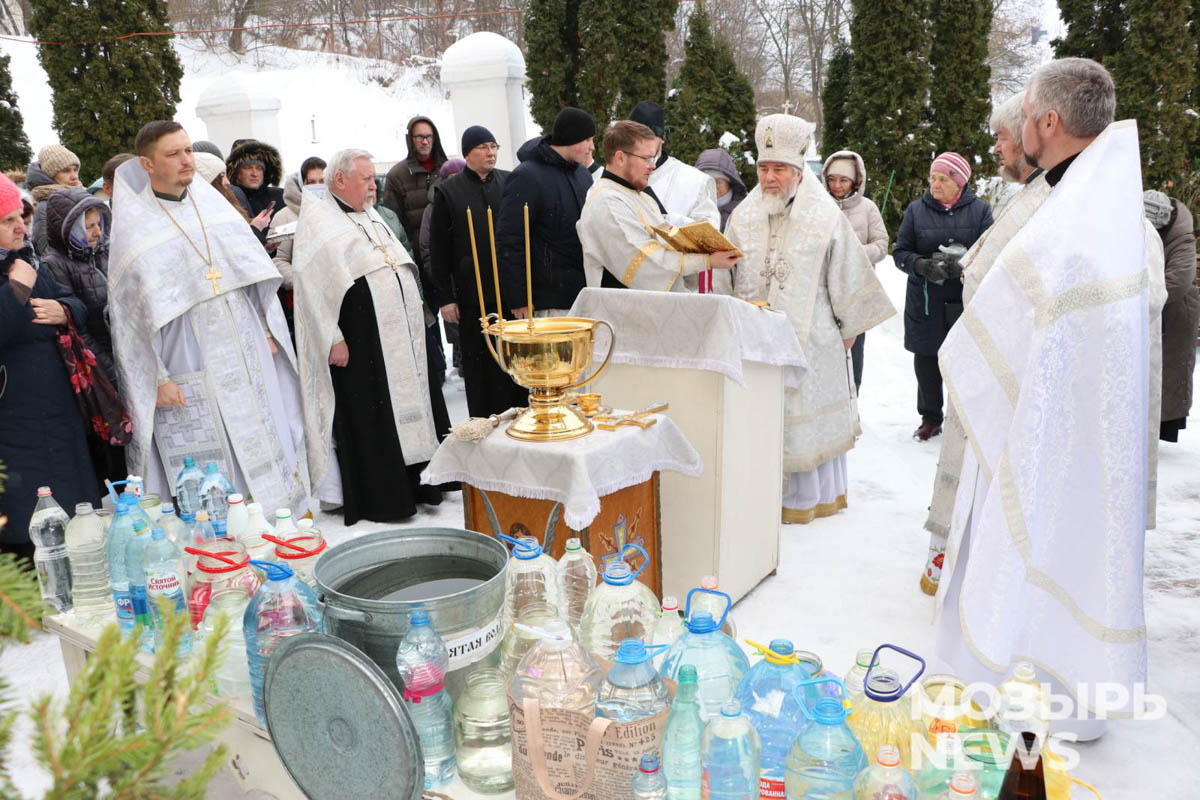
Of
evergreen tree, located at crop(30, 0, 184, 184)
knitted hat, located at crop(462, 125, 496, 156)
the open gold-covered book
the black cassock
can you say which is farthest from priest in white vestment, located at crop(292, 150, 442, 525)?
evergreen tree, located at crop(30, 0, 184, 184)

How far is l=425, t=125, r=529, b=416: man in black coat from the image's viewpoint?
18.6ft

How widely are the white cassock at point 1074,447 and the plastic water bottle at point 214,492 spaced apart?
230 cm

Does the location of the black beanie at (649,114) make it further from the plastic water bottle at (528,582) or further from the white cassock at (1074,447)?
the plastic water bottle at (528,582)

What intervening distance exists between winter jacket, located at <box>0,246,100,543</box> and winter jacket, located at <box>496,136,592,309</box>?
205cm

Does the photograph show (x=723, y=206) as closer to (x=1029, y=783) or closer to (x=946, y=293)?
(x=946, y=293)

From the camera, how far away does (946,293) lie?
19.5 feet

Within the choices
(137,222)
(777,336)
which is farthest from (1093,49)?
(137,222)

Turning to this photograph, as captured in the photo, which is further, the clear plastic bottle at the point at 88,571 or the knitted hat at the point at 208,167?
the knitted hat at the point at 208,167

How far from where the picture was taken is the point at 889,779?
1471mm

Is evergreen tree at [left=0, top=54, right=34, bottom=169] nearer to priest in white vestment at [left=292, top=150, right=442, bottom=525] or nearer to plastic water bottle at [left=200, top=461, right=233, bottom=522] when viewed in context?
priest in white vestment at [left=292, top=150, right=442, bottom=525]

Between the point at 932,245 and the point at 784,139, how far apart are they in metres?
1.87

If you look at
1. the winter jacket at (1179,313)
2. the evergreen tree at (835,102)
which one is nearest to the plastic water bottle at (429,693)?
the winter jacket at (1179,313)

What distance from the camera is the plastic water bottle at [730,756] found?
158 centimetres

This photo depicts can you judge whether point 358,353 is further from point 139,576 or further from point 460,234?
point 139,576
